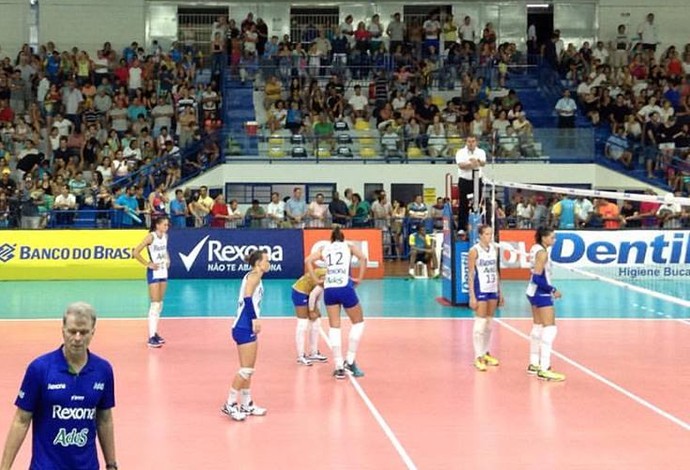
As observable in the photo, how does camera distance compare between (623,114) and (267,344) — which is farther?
(623,114)

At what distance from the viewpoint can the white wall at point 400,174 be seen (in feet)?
109

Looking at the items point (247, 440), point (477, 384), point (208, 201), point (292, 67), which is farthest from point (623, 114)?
point (247, 440)

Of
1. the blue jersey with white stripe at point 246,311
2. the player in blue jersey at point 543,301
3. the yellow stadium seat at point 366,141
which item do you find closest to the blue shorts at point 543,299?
the player in blue jersey at point 543,301

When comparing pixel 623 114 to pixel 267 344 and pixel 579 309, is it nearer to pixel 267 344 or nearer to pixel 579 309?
pixel 579 309

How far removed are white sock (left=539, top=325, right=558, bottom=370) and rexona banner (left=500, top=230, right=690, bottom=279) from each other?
11965 millimetres

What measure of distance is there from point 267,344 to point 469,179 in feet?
18.1

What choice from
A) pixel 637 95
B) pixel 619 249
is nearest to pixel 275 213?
pixel 619 249

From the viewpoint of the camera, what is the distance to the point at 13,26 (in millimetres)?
40281

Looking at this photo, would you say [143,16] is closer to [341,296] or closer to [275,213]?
[275,213]

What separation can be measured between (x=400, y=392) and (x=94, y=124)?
2183 centimetres

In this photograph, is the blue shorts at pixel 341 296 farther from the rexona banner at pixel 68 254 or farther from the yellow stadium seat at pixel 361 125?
the yellow stadium seat at pixel 361 125

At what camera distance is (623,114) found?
3566 cm

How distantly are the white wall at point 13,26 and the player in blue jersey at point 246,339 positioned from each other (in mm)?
29527

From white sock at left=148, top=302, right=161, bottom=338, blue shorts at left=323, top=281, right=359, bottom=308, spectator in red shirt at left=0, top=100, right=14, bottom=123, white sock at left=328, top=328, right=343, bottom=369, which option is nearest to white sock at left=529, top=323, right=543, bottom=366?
blue shorts at left=323, top=281, right=359, bottom=308
